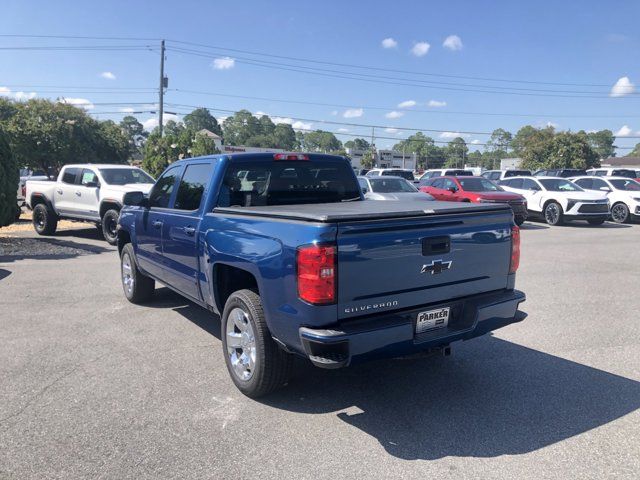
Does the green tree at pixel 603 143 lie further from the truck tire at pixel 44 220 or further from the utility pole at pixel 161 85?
the truck tire at pixel 44 220

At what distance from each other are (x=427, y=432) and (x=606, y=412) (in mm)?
1425

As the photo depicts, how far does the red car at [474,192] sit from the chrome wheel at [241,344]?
12723 mm

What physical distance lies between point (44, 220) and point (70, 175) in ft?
5.23

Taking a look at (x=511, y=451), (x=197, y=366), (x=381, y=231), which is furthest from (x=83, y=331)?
(x=511, y=451)

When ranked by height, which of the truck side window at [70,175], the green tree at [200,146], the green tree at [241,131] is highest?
the green tree at [241,131]

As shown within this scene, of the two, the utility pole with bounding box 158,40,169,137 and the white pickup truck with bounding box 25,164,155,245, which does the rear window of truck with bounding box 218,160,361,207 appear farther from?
the utility pole with bounding box 158,40,169,137

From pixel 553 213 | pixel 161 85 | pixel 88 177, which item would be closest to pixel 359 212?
pixel 88 177

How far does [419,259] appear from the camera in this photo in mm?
3549

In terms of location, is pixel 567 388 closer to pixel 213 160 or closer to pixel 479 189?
pixel 213 160

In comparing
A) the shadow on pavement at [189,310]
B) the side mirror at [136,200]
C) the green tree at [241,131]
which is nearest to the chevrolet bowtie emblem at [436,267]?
the shadow on pavement at [189,310]

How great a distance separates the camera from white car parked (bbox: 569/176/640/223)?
18.5m

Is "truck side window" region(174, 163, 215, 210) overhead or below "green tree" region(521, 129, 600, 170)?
below

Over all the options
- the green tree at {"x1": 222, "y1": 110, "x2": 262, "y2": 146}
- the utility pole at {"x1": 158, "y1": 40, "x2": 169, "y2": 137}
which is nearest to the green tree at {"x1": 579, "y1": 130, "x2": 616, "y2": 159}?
the green tree at {"x1": 222, "y1": 110, "x2": 262, "y2": 146}

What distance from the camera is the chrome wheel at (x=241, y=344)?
13.0 ft
